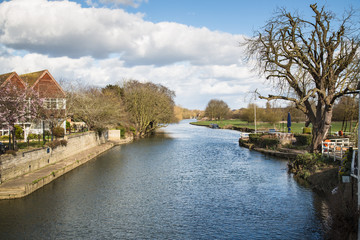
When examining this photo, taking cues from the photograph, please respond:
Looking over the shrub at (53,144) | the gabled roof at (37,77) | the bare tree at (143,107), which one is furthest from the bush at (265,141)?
the bare tree at (143,107)

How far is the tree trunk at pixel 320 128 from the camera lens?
2039 cm

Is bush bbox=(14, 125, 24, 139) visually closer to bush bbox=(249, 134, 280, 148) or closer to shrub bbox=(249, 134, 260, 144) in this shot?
bush bbox=(249, 134, 280, 148)

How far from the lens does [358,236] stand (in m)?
8.20

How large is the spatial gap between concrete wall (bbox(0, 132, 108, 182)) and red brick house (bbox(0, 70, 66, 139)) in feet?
7.87

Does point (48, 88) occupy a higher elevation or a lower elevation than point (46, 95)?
higher

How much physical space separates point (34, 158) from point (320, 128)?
1746 cm

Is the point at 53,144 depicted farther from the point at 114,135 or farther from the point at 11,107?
the point at 114,135

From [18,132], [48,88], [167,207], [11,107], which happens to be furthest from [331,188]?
[48,88]

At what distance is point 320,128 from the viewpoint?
68.5ft

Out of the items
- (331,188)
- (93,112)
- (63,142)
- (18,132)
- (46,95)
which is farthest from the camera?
(93,112)

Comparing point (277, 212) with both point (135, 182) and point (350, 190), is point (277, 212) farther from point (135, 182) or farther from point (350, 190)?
point (135, 182)

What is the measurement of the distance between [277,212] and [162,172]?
9920 millimetres

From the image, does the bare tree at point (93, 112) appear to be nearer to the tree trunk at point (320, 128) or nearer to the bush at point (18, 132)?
the bush at point (18, 132)

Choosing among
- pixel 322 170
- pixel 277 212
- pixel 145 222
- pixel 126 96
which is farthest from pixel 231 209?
pixel 126 96
